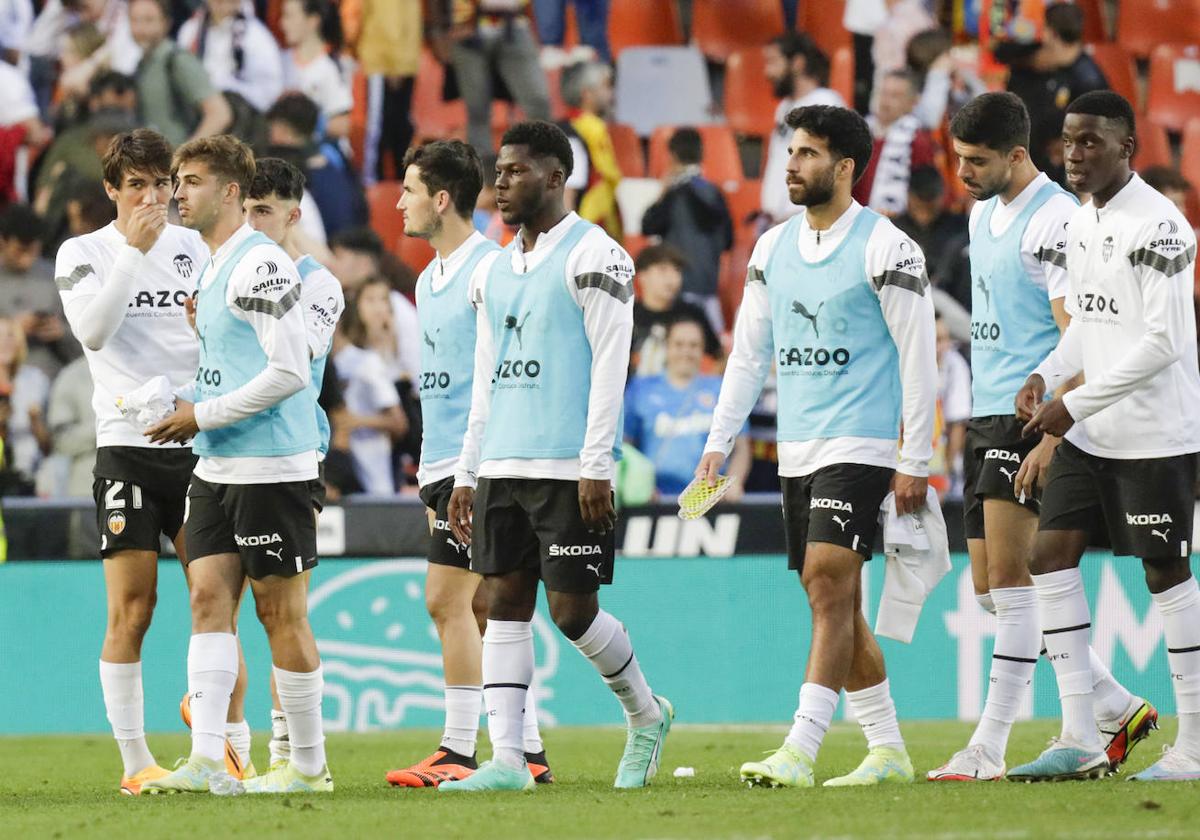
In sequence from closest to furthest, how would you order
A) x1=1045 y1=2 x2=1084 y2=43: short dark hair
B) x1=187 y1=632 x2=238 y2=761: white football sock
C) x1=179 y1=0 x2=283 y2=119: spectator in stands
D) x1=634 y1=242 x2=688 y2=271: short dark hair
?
x1=187 y1=632 x2=238 y2=761: white football sock
x1=634 y1=242 x2=688 y2=271: short dark hair
x1=1045 y1=2 x2=1084 y2=43: short dark hair
x1=179 y1=0 x2=283 y2=119: spectator in stands

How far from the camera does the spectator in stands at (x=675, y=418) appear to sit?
13.2 meters

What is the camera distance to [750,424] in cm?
1391

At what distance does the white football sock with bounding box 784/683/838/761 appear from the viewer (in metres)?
6.86

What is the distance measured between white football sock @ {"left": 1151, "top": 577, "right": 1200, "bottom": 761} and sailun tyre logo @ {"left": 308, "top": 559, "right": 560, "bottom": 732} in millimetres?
5310

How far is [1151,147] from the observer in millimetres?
16453

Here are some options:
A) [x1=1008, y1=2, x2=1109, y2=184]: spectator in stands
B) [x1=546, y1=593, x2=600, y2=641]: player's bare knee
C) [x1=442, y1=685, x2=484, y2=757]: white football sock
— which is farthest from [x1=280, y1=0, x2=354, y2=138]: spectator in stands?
[x1=546, y1=593, x2=600, y2=641]: player's bare knee

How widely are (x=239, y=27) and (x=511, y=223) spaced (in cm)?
936

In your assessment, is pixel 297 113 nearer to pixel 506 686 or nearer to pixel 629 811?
pixel 506 686

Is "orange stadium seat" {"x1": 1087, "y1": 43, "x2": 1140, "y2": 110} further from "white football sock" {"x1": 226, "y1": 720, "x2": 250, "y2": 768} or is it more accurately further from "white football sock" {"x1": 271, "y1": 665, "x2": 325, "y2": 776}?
"white football sock" {"x1": 271, "y1": 665, "x2": 325, "y2": 776}

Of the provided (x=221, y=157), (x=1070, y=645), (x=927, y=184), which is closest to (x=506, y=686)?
(x=1070, y=645)

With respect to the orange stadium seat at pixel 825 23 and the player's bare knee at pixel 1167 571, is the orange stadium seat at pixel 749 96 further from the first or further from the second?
the player's bare knee at pixel 1167 571

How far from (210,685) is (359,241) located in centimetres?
795

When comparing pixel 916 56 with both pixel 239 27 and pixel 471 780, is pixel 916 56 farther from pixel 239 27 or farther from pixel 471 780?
pixel 471 780

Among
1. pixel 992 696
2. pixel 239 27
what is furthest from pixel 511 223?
pixel 239 27
